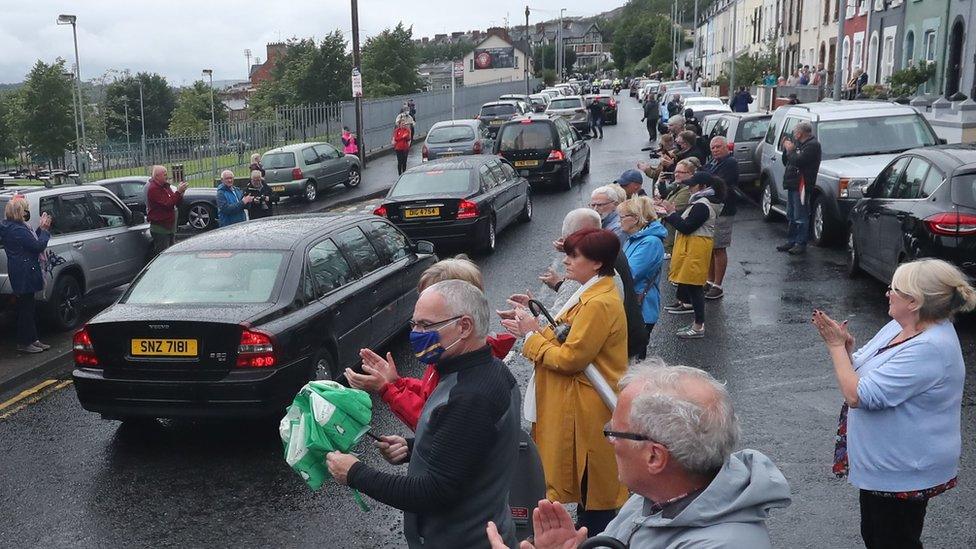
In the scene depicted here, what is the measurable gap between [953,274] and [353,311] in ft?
16.6

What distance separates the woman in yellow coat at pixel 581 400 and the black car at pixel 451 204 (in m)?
9.39

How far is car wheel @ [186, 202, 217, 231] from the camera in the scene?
742 inches

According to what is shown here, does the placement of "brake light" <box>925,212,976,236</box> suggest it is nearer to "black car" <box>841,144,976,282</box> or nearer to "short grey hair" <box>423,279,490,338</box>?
"black car" <box>841,144,976,282</box>

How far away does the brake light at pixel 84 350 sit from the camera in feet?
21.7

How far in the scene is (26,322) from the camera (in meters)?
9.42

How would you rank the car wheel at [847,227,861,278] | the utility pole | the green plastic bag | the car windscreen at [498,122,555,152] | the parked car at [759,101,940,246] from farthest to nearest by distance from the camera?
1. the utility pole
2. the car windscreen at [498,122,555,152]
3. the parked car at [759,101,940,246]
4. the car wheel at [847,227,861,278]
5. the green plastic bag

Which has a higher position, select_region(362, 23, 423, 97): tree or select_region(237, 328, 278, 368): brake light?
select_region(362, 23, 423, 97): tree

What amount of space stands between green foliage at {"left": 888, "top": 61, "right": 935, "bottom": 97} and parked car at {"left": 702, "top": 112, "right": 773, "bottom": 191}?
797cm

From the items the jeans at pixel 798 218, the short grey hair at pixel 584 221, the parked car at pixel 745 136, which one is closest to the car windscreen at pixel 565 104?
the parked car at pixel 745 136

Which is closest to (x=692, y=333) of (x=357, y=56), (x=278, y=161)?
(x=278, y=161)

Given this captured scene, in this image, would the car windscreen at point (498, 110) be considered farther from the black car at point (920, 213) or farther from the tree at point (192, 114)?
the tree at point (192, 114)

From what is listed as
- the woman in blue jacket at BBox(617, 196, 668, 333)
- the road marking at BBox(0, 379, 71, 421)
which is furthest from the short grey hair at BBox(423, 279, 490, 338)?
the road marking at BBox(0, 379, 71, 421)

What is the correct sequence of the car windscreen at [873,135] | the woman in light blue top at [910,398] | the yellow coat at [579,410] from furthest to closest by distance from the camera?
the car windscreen at [873,135] → the yellow coat at [579,410] → the woman in light blue top at [910,398]

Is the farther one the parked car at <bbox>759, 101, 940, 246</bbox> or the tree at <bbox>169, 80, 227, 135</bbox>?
the tree at <bbox>169, 80, 227, 135</bbox>
